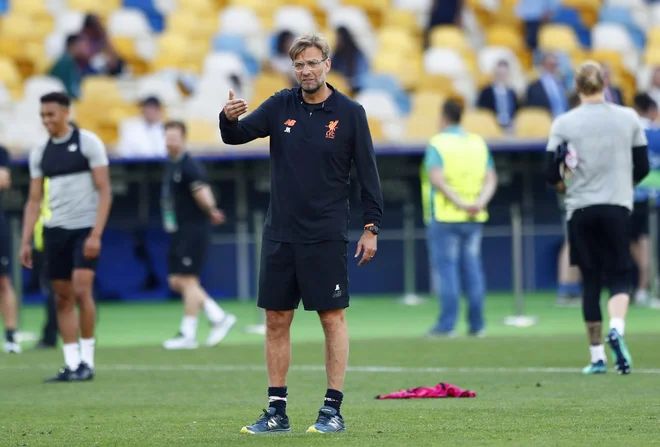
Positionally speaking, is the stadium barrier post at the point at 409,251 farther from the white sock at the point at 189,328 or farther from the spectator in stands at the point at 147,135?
the white sock at the point at 189,328

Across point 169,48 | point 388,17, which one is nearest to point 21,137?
point 169,48

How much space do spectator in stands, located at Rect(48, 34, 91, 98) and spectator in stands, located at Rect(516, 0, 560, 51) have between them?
26.7ft

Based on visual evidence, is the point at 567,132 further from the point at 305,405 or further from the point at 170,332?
the point at 170,332

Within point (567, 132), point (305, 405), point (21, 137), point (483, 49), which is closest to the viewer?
point (305, 405)

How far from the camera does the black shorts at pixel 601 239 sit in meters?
10.7

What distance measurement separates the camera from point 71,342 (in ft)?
37.3

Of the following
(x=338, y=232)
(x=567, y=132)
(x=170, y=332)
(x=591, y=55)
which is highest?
(x=591, y=55)

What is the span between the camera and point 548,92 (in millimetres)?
20844

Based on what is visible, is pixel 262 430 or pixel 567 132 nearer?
pixel 262 430

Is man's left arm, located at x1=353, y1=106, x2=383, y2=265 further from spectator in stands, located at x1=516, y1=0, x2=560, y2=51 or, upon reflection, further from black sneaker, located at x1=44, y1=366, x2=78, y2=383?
spectator in stands, located at x1=516, y1=0, x2=560, y2=51

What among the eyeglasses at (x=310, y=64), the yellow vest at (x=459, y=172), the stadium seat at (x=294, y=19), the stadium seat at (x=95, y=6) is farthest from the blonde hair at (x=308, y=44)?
the stadium seat at (x=95, y=6)

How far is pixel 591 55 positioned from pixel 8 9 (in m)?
10.1

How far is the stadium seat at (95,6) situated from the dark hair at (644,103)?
1083 centimetres

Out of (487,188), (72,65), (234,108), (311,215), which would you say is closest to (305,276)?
(311,215)
